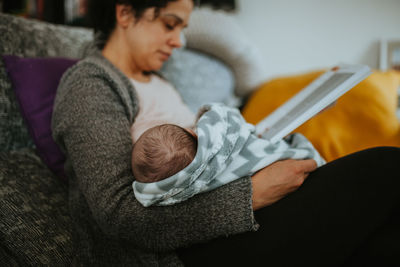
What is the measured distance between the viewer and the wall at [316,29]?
5.56 ft

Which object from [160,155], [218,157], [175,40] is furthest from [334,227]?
[175,40]

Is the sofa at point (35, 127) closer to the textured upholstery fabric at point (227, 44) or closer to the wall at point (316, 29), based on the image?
the textured upholstery fabric at point (227, 44)

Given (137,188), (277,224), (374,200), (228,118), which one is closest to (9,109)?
(137,188)

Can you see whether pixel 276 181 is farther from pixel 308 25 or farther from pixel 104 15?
pixel 308 25

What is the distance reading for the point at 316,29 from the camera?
184 cm

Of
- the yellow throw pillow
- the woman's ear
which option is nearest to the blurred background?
the yellow throw pillow

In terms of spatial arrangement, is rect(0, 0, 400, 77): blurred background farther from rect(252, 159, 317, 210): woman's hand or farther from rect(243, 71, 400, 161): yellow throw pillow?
rect(252, 159, 317, 210): woman's hand

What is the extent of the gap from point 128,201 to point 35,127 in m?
0.47

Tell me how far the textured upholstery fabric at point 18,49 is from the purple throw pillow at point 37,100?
25 millimetres

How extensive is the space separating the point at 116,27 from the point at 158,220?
670mm

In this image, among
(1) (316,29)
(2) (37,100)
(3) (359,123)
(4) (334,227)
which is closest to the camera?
(4) (334,227)

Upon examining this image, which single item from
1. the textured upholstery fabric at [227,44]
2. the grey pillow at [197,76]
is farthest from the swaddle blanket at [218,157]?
the textured upholstery fabric at [227,44]

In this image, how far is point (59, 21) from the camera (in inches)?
71.1

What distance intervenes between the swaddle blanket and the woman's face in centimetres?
30
